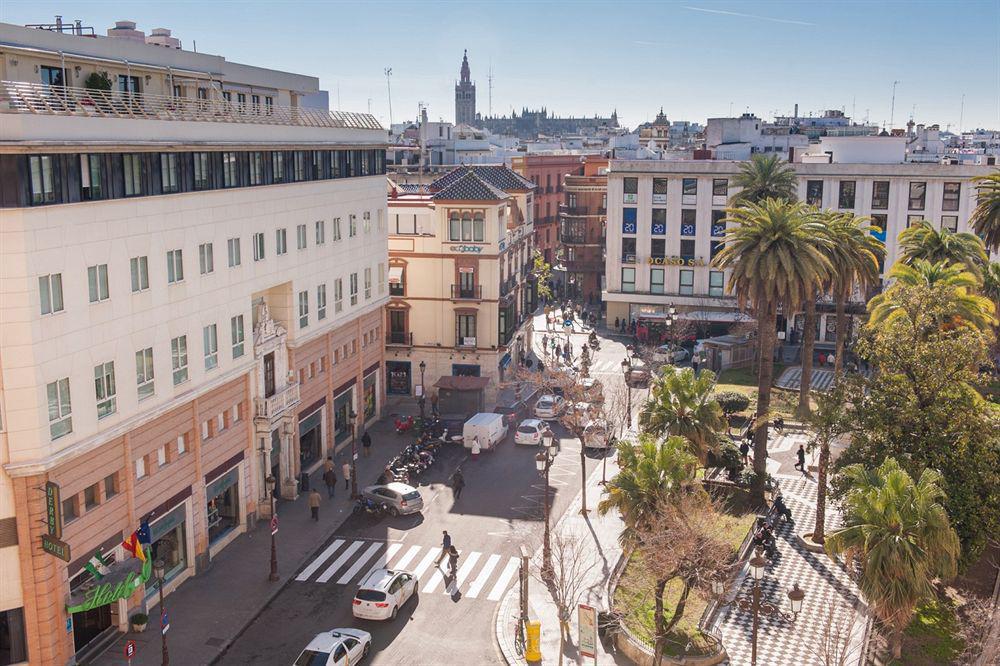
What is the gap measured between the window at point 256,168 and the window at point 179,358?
923 centimetres

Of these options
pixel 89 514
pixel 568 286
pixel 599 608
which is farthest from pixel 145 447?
pixel 568 286

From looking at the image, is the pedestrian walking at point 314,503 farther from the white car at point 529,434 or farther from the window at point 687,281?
the window at point 687,281

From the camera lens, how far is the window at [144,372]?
33625mm

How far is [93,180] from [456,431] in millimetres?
30781

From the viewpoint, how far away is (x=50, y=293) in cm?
2922

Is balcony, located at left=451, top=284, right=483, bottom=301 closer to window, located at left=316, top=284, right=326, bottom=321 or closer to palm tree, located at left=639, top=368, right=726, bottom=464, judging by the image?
window, located at left=316, top=284, right=326, bottom=321

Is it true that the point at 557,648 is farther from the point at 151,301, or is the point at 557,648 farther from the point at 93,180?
the point at 93,180

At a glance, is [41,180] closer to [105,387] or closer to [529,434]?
[105,387]

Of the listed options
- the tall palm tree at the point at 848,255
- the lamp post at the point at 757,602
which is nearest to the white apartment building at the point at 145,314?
the lamp post at the point at 757,602

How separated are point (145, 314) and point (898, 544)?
2609 centimetres

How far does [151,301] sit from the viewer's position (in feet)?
112

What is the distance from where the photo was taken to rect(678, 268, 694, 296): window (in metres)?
82.8

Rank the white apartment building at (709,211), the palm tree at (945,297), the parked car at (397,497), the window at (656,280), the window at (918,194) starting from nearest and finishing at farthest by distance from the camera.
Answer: the palm tree at (945,297), the parked car at (397,497), the window at (918,194), the white apartment building at (709,211), the window at (656,280)

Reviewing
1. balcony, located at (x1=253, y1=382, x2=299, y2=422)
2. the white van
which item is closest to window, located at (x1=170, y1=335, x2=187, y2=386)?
balcony, located at (x1=253, y1=382, x2=299, y2=422)
